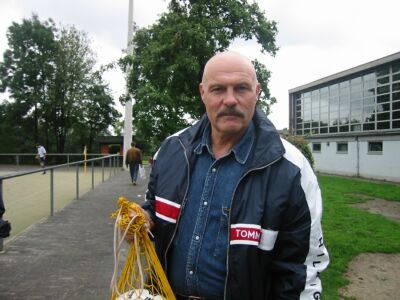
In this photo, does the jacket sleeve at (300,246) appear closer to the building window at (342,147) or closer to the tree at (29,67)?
the building window at (342,147)

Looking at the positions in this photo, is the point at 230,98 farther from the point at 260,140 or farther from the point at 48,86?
the point at 48,86

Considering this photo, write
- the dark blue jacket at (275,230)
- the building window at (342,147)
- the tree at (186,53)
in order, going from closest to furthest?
the dark blue jacket at (275,230), the tree at (186,53), the building window at (342,147)

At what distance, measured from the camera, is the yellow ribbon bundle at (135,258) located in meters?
2.07

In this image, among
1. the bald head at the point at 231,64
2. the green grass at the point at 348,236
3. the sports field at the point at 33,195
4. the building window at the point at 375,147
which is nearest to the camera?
the bald head at the point at 231,64

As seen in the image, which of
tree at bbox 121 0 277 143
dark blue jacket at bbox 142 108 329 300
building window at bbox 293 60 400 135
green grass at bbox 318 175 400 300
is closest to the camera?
dark blue jacket at bbox 142 108 329 300

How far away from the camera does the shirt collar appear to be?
2193mm

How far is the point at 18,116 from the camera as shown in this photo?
37000 mm

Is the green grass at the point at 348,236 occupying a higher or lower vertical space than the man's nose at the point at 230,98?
lower

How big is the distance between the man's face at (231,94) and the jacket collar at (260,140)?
0.26 ft

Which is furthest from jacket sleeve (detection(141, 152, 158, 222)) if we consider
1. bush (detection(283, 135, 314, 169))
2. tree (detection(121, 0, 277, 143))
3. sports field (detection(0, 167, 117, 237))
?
tree (detection(121, 0, 277, 143))

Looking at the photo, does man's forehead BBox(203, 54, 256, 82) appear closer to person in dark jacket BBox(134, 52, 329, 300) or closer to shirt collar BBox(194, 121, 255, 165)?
person in dark jacket BBox(134, 52, 329, 300)

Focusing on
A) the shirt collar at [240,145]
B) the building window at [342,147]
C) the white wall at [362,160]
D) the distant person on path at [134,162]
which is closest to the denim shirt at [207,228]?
the shirt collar at [240,145]

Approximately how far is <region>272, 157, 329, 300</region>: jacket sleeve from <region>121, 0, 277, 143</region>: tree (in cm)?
627

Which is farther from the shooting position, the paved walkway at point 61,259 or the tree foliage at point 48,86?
the tree foliage at point 48,86
